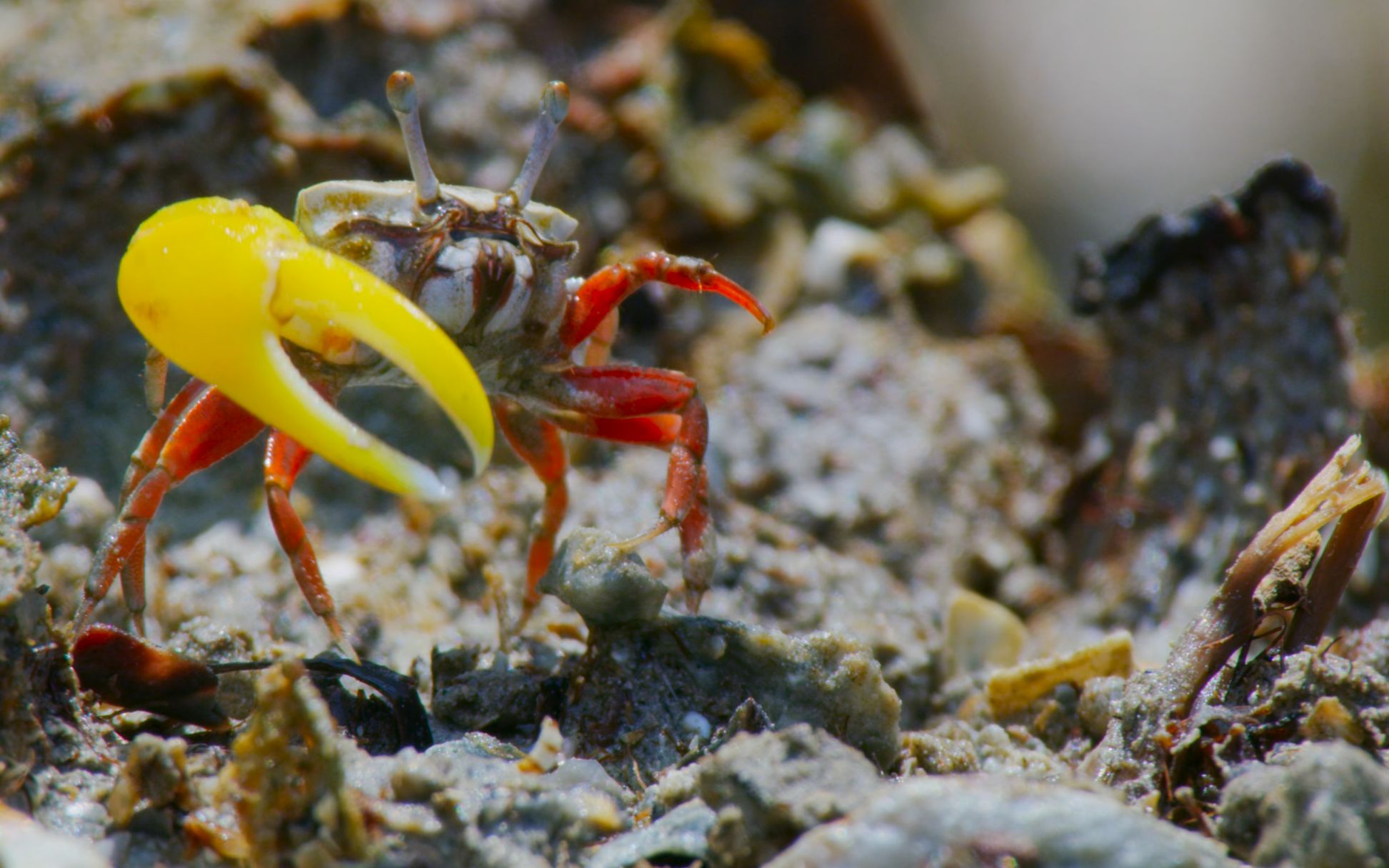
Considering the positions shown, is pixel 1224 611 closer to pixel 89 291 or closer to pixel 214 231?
pixel 214 231

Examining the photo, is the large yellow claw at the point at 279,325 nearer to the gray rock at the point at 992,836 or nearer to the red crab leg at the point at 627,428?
the red crab leg at the point at 627,428

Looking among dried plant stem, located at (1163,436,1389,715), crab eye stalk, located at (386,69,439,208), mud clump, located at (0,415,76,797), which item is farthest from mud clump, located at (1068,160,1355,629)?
mud clump, located at (0,415,76,797)

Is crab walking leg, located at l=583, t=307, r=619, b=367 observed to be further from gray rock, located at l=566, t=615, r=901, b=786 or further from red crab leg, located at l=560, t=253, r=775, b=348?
gray rock, located at l=566, t=615, r=901, b=786

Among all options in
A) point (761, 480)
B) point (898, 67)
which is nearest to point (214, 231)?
point (761, 480)

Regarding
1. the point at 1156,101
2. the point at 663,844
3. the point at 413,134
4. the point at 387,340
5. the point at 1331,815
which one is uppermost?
the point at 1156,101

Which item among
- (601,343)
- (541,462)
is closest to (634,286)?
(601,343)

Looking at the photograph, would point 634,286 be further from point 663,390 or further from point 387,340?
point 387,340
